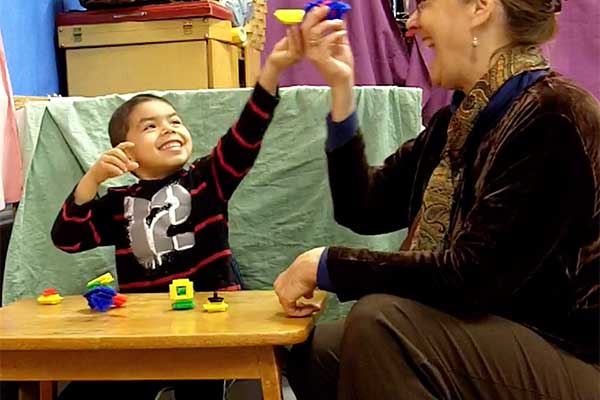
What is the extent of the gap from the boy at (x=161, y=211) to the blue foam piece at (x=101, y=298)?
7.3 inches

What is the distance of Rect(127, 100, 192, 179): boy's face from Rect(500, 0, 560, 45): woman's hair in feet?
2.08

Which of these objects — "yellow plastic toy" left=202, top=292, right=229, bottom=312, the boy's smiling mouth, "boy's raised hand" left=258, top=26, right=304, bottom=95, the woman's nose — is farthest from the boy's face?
the woman's nose

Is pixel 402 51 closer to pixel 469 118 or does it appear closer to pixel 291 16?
pixel 291 16

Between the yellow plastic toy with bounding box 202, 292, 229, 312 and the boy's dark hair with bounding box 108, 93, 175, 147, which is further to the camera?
the boy's dark hair with bounding box 108, 93, 175, 147

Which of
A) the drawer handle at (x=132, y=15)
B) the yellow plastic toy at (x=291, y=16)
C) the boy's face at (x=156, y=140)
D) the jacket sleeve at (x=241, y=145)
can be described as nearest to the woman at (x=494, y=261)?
the yellow plastic toy at (x=291, y=16)

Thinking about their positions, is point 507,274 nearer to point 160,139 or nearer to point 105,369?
point 105,369

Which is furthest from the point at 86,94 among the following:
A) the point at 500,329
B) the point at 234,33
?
the point at 500,329

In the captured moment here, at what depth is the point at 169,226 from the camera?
1.36m

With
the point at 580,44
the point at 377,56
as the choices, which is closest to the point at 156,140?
the point at 377,56

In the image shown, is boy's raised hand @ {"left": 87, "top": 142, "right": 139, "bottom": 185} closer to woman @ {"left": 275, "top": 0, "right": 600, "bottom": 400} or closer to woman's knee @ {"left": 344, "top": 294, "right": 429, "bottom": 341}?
woman @ {"left": 275, "top": 0, "right": 600, "bottom": 400}

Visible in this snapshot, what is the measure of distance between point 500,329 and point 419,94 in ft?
2.54

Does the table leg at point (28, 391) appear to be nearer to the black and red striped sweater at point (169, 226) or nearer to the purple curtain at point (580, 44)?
the black and red striped sweater at point (169, 226)

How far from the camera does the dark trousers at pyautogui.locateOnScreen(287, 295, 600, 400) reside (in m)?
0.89

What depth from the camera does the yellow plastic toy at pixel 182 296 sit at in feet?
3.77
